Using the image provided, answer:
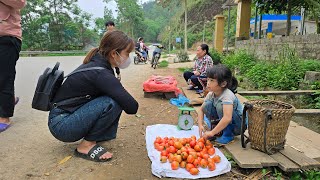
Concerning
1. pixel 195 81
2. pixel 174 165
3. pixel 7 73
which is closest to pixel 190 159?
pixel 174 165

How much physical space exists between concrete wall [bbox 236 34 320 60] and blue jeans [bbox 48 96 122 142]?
6.06 meters

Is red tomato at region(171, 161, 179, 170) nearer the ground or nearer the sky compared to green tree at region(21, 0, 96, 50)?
nearer the ground

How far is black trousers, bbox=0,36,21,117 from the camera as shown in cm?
356

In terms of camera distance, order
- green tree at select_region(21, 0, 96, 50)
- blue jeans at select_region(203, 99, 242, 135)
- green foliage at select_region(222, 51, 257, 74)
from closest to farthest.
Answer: blue jeans at select_region(203, 99, 242, 135), green foliage at select_region(222, 51, 257, 74), green tree at select_region(21, 0, 96, 50)

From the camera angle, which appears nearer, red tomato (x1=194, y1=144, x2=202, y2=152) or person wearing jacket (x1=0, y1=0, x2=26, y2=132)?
red tomato (x1=194, y1=144, x2=202, y2=152)

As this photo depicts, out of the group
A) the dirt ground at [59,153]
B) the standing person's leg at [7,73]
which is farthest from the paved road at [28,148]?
the standing person's leg at [7,73]

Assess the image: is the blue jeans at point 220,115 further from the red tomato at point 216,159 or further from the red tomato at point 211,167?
the red tomato at point 211,167

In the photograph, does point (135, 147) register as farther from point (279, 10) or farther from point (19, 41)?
point (279, 10)

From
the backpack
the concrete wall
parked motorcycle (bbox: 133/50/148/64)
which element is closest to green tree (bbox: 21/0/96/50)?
parked motorcycle (bbox: 133/50/148/64)

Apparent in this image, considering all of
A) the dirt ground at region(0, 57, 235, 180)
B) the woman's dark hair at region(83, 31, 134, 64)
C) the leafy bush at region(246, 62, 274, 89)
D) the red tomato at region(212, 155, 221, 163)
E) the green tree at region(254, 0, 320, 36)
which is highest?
the green tree at region(254, 0, 320, 36)

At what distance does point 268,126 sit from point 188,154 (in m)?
0.81

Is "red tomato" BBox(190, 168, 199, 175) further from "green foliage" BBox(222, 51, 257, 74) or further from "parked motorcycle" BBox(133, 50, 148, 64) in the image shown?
"parked motorcycle" BBox(133, 50, 148, 64)

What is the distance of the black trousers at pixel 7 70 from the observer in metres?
3.56

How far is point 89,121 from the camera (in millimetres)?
2723
